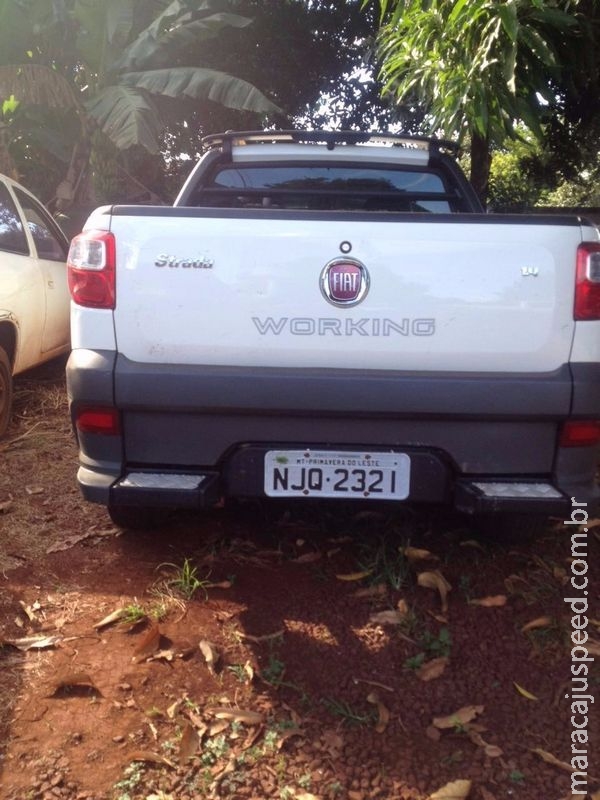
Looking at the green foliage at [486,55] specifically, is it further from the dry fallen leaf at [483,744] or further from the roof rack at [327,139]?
the dry fallen leaf at [483,744]

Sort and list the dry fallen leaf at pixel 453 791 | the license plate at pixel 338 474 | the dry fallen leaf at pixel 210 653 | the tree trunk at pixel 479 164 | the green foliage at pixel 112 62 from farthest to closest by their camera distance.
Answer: the green foliage at pixel 112 62 → the tree trunk at pixel 479 164 → the license plate at pixel 338 474 → the dry fallen leaf at pixel 210 653 → the dry fallen leaf at pixel 453 791

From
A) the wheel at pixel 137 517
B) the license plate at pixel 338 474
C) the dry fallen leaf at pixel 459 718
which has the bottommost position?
the dry fallen leaf at pixel 459 718

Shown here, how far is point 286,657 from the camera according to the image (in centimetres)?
262

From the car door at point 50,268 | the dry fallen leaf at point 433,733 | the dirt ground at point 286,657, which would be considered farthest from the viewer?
the car door at point 50,268

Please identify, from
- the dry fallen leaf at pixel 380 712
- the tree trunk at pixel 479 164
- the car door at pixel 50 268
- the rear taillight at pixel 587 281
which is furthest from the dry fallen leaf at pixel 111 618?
the tree trunk at pixel 479 164

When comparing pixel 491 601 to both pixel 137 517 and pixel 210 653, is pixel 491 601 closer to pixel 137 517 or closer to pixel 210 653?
pixel 210 653

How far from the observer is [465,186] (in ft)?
13.0

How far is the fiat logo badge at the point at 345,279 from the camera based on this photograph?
2.60 metres

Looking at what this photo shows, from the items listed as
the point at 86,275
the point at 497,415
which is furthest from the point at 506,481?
the point at 86,275

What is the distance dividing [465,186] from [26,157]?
10597mm

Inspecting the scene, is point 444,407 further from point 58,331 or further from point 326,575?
point 58,331

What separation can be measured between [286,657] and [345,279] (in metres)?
1.33

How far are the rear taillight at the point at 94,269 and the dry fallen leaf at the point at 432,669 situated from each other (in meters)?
1.65

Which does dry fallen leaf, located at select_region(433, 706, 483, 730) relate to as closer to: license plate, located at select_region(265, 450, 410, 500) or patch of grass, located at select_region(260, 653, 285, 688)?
patch of grass, located at select_region(260, 653, 285, 688)
